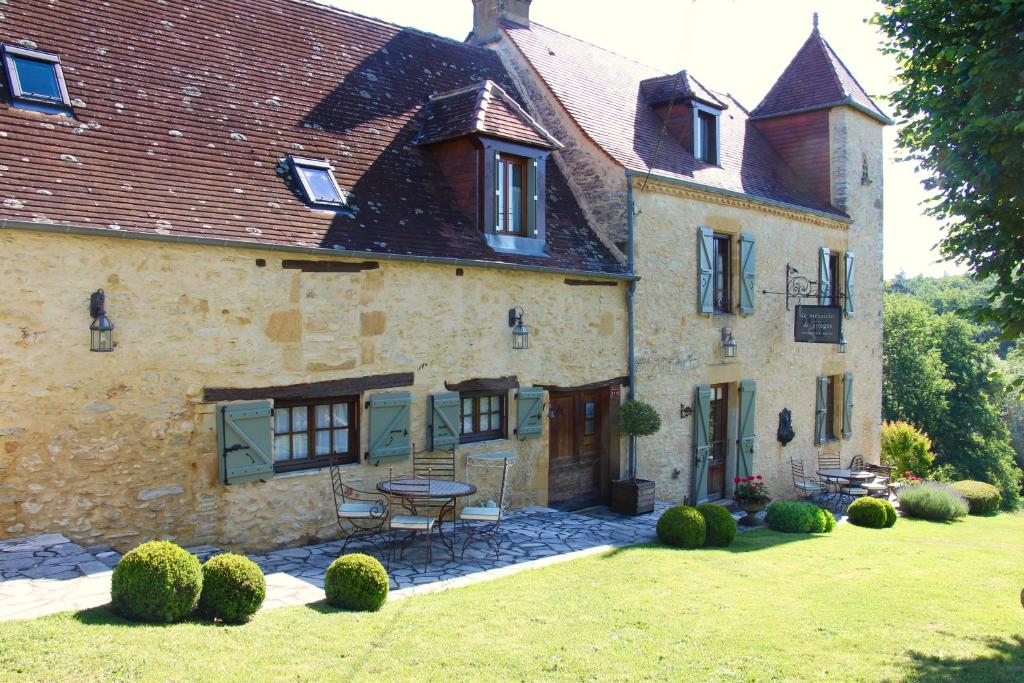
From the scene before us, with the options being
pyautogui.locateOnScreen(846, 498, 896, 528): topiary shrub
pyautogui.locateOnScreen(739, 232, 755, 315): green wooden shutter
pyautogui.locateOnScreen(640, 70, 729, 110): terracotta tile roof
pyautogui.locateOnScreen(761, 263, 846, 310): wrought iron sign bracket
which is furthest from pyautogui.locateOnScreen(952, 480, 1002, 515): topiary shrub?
pyautogui.locateOnScreen(640, 70, 729, 110): terracotta tile roof

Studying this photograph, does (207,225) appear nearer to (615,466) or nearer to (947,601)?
(615,466)

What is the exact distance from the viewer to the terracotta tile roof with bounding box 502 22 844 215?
14.8m

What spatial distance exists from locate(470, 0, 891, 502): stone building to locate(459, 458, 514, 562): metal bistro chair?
13.5 feet

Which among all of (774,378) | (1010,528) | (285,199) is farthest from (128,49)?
(1010,528)

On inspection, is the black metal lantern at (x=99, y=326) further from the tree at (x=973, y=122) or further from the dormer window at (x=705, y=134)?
the dormer window at (x=705, y=134)

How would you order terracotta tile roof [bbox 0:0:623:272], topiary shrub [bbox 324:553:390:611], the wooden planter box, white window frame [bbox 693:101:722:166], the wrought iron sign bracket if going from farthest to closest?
the wrought iron sign bracket, white window frame [bbox 693:101:722:166], the wooden planter box, terracotta tile roof [bbox 0:0:623:272], topiary shrub [bbox 324:553:390:611]

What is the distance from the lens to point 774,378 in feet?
56.4

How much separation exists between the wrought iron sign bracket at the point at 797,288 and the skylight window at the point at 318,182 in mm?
9507

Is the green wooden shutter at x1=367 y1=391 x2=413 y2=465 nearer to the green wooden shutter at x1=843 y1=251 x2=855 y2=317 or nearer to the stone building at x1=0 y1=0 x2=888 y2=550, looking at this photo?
the stone building at x1=0 y1=0 x2=888 y2=550

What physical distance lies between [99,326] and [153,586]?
308 cm

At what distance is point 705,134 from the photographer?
16.7m

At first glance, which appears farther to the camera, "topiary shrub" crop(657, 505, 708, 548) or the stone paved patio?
"topiary shrub" crop(657, 505, 708, 548)

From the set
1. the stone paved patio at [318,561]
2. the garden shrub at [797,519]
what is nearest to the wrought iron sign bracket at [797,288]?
the garden shrub at [797,519]

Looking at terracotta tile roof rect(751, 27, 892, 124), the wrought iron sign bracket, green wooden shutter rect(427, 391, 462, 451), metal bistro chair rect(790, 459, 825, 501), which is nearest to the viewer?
green wooden shutter rect(427, 391, 462, 451)
